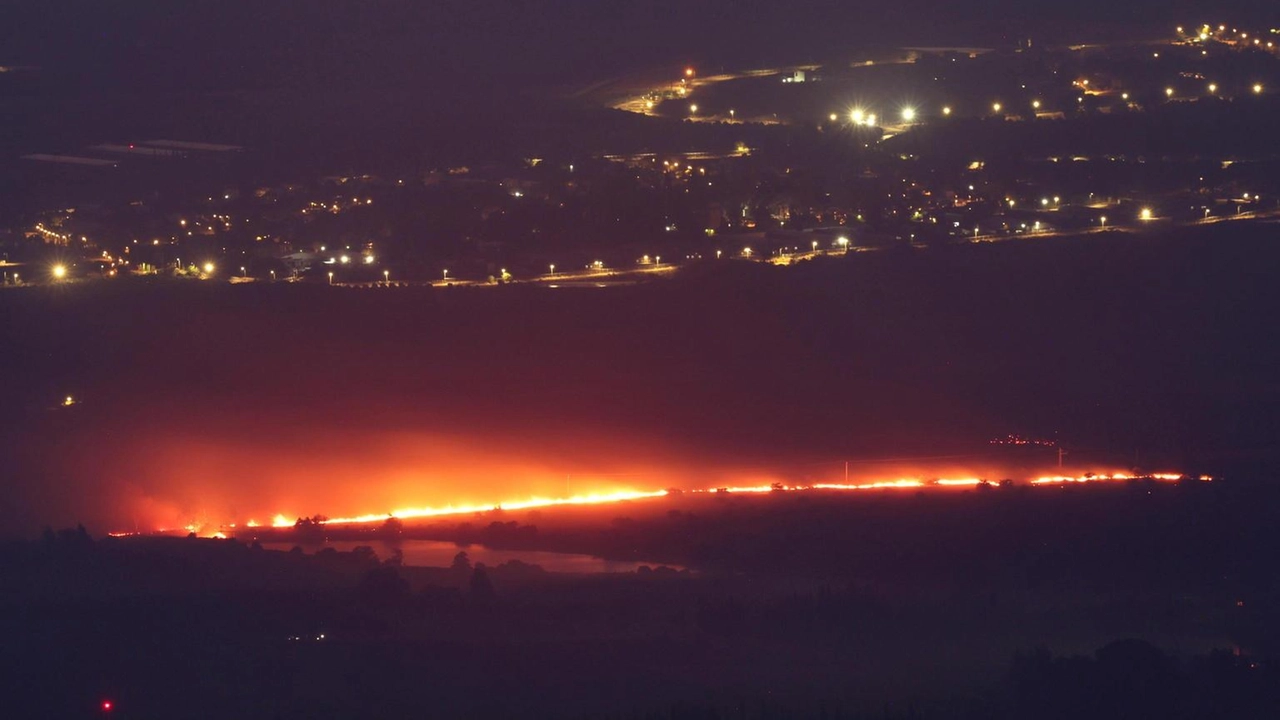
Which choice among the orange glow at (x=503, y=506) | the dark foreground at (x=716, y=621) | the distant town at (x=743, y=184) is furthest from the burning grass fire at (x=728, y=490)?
the distant town at (x=743, y=184)

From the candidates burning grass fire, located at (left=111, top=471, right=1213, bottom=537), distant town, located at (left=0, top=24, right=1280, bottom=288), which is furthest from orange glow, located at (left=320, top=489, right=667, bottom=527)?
distant town, located at (left=0, top=24, right=1280, bottom=288)

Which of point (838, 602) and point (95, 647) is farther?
point (838, 602)

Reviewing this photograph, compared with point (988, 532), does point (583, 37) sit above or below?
above

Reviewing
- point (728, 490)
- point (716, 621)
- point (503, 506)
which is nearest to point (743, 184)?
point (728, 490)

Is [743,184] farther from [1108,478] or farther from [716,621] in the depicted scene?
[716,621]

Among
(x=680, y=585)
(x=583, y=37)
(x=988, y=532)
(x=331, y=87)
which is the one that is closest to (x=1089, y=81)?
(x=583, y=37)

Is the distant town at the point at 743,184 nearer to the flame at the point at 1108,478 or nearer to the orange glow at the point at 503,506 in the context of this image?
the orange glow at the point at 503,506

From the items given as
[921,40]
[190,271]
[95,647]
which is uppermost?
[921,40]

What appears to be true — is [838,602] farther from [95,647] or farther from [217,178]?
[217,178]
